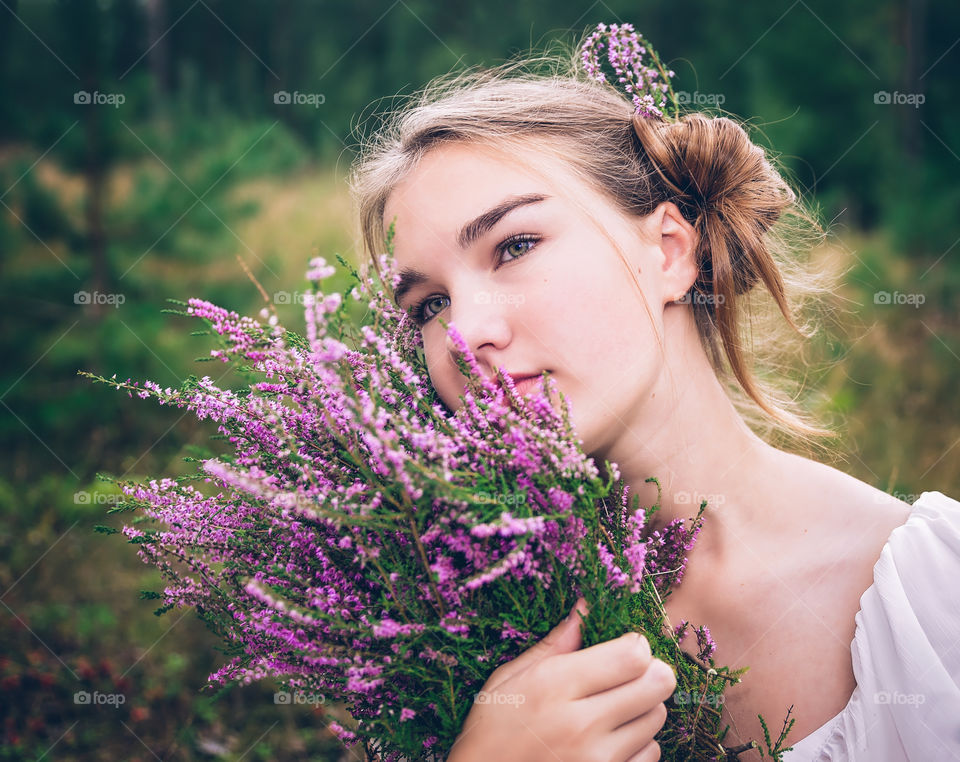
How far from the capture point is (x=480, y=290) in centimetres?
197

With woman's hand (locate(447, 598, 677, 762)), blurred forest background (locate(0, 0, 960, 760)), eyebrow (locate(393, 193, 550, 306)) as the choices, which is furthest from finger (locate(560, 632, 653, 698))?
blurred forest background (locate(0, 0, 960, 760))

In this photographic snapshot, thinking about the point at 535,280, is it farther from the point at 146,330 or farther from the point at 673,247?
the point at 146,330

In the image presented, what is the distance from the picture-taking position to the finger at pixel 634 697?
1589 mm

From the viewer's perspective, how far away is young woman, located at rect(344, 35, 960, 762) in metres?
1.67

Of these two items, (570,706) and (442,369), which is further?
(442,369)

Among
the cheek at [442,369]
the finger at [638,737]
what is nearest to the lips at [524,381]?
the cheek at [442,369]

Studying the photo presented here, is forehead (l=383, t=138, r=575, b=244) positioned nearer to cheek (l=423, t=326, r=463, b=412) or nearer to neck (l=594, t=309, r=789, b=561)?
cheek (l=423, t=326, r=463, b=412)

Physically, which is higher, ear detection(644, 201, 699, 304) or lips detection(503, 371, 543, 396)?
ear detection(644, 201, 699, 304)

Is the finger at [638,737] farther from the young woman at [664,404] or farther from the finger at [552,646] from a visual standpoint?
the finger at [552,646]

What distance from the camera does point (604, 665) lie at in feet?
5.23

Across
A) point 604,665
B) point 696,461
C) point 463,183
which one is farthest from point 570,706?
point 463,183

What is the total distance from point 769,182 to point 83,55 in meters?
5.59

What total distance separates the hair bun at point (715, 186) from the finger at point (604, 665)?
1294 millimetres

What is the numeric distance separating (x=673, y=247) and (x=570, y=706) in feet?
4.75
